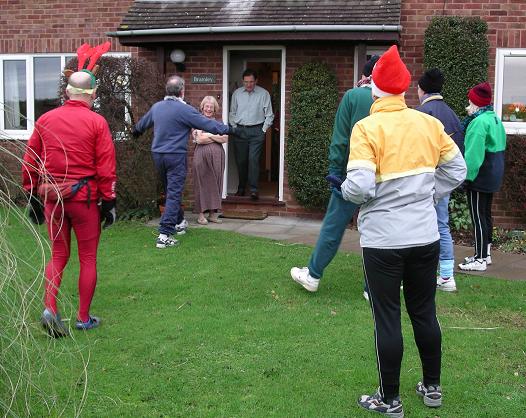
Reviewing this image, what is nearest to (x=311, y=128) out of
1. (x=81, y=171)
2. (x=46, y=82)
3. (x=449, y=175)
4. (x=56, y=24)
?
(x=56, y=24)

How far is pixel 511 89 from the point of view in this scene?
10445 millimetres

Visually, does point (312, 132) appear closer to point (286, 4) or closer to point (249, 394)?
point (286, 4)

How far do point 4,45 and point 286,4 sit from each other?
16.1ft

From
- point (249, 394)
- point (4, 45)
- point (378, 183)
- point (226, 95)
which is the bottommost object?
point (249, 394)

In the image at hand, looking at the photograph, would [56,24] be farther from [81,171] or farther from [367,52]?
[81,171]

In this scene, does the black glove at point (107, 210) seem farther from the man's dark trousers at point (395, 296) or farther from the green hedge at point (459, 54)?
the green hedge at point (459, 54)

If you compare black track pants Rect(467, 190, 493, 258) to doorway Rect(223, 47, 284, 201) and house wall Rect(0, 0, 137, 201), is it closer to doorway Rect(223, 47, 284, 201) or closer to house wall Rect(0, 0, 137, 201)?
doorway Rect(223, 47, 284, 201)

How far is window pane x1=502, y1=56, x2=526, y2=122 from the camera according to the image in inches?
407

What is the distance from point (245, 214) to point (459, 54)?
3.80 m

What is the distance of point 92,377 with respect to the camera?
4.41m

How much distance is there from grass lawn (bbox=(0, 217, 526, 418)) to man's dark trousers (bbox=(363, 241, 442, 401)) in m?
0.35

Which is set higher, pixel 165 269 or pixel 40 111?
pixel 40 111

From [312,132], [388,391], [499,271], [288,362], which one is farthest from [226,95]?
[388,391]

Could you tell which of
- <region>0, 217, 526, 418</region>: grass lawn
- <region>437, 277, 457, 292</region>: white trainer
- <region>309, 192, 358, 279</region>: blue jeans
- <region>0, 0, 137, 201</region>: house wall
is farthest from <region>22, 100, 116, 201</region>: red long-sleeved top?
<region>0, 0, 137, 201</region>: house wall
